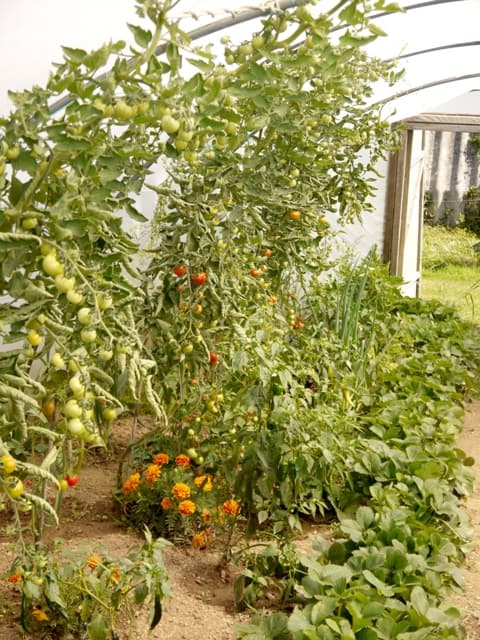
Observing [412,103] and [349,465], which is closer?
[349,465]

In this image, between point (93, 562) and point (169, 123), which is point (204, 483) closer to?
point (93, 562)

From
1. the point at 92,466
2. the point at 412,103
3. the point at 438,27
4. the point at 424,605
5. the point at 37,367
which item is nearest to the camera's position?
the point at 424,605

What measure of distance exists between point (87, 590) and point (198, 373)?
36.7 inches

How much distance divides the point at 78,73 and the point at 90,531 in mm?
1798

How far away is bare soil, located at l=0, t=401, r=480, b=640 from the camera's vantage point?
2266 millimetres

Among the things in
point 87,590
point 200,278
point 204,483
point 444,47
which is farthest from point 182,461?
point 444,47

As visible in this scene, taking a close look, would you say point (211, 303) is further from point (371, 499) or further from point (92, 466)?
point (92, 466)

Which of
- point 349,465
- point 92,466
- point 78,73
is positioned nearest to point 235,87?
point 78,73

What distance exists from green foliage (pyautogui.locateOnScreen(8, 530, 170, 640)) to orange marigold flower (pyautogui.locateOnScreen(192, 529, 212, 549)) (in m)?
0.44

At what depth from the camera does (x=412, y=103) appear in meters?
6.23

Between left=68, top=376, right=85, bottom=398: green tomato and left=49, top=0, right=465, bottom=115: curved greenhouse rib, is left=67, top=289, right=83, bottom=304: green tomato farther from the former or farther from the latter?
left=49, top=0, right=465, bottom=115: curved greenhouse rib

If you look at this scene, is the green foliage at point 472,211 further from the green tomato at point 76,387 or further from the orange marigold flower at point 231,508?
the green tomato at point 76,387

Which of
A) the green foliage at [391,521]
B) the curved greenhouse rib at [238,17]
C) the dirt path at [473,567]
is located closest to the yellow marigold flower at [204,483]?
the green foliage at [391,521]

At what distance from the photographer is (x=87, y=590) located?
201 cm
